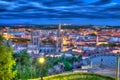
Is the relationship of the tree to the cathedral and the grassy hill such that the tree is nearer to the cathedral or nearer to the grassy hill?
the grassy hill

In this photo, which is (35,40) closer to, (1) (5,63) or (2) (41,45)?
(2) (41,45)

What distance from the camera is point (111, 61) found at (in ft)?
64.3

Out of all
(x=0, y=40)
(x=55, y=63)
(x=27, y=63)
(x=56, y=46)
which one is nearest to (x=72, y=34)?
(x=56, y=46)

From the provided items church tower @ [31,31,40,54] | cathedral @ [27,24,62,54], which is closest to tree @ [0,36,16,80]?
cathedral @ [27,24,62,54]

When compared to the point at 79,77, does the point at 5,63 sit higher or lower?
higher

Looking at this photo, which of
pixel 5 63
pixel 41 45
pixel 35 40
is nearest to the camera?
pixel 5 63

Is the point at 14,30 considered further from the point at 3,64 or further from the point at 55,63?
the point at 3,64

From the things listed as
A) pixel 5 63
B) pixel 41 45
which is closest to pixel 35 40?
pixel 41 45

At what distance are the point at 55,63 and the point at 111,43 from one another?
12163 millimetres

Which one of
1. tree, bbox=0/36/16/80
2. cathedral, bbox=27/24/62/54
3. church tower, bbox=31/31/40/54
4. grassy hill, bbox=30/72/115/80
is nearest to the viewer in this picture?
tree, bbox=0/36/16/80

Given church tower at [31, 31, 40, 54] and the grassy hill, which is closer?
the grassy hill

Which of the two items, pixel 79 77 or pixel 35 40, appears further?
pixel 35 40

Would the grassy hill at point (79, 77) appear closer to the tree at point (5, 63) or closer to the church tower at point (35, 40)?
the tree at point (5, 63)

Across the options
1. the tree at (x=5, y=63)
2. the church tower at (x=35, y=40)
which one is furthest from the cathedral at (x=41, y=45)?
the tree at (x=5, y=63)
